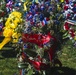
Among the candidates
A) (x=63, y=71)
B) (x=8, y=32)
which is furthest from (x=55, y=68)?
(x=8, y=32)

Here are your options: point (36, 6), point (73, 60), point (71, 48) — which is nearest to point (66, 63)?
point (73, 60)

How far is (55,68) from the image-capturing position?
6.65m

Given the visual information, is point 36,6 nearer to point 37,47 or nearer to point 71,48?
point 37,47

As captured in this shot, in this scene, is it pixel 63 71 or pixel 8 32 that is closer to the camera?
pixel 8 32

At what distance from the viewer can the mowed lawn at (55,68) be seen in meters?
6.64

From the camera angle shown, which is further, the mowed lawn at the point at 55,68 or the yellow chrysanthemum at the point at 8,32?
the mowed lawn at the point at 55,68

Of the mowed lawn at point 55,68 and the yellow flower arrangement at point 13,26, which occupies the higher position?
the yellow flower arrangement at point 13,26

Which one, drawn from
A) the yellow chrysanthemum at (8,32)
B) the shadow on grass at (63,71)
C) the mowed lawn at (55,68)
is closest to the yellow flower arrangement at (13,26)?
the yellow chrysanthemum at (8,32)

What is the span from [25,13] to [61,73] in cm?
148

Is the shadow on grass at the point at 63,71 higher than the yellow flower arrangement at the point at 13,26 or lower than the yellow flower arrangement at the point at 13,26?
lower

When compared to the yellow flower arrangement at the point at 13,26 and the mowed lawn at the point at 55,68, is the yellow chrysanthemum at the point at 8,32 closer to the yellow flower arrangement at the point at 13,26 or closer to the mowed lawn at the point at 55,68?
the yellow flower arrangement at the point at 13,26

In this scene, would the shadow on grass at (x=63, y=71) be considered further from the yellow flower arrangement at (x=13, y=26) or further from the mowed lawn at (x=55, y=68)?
the yellow flower arrangement at (x=13, y=26)

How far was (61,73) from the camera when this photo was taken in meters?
6.62

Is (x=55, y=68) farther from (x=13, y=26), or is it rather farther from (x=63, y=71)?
(x=13, y=26)
